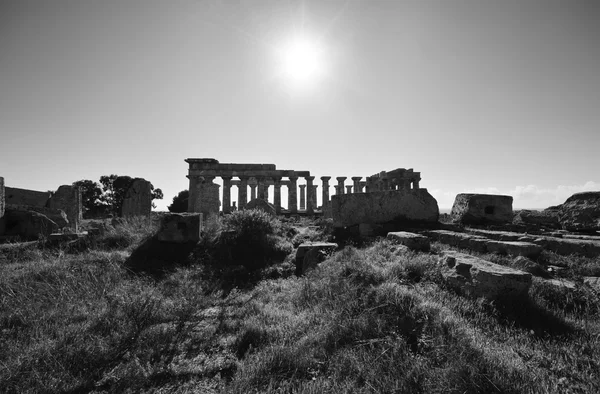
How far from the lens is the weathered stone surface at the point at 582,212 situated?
18.6 feet

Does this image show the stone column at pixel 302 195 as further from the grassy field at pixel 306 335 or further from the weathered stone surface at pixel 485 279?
the weathered stone surface at pixel 485 279

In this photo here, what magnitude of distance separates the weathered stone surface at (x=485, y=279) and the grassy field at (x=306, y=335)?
14 cm

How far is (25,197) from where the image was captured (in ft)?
42.9

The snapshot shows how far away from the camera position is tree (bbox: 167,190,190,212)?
97.5 feet

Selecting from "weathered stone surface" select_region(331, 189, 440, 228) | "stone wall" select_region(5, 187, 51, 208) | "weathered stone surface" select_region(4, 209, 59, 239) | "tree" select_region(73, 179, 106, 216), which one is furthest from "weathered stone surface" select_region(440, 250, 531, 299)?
"tree" select_region(73, 179, 106, 216)

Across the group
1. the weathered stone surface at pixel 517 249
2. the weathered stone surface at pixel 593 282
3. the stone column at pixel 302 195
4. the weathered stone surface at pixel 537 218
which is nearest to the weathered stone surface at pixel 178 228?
the weathered stone surface at pixel 517 249

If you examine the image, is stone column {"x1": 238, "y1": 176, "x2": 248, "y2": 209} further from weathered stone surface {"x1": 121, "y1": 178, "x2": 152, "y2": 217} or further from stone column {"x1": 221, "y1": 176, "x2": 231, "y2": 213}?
weathered stone surface {"x1": 121, "y1": 178, "x2": 152, "y2": 217}

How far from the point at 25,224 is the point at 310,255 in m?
9.60

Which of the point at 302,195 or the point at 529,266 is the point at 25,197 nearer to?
the point at 529,266

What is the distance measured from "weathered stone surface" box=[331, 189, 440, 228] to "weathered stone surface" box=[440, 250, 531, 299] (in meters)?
3.74

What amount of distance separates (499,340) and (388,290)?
1.08 meters

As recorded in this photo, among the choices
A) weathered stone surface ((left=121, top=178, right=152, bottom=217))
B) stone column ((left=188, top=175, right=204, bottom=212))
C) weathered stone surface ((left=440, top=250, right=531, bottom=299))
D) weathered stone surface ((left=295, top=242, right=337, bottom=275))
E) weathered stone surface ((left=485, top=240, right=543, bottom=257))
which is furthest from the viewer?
stone column ((left=188, top=175, right=204, bottom=212))

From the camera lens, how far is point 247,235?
6.90 m

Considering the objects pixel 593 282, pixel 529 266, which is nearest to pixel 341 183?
pixel 529 266
